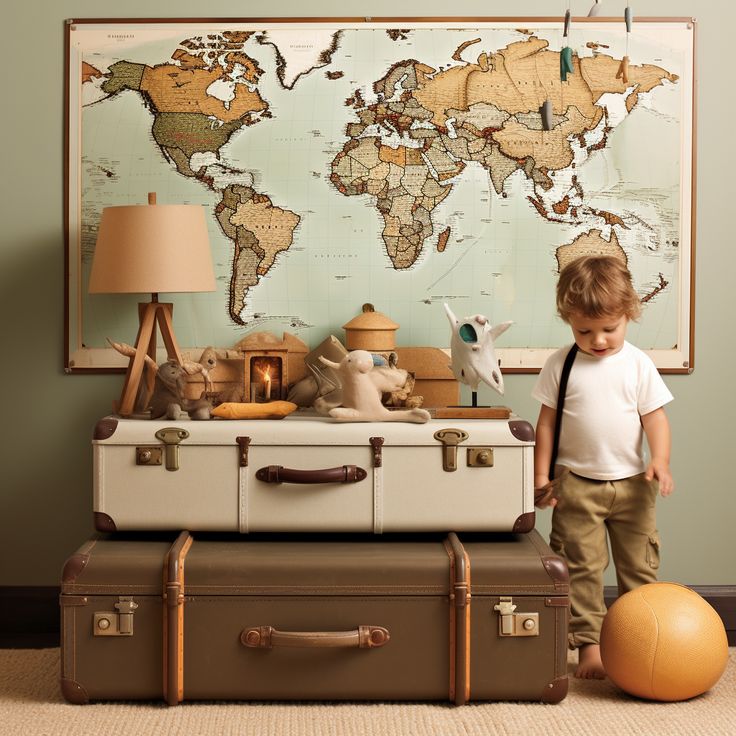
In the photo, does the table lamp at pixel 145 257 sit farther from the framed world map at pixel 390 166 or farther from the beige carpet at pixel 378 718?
the beige carpet at pixel 378 718

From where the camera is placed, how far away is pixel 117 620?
2.42 metres

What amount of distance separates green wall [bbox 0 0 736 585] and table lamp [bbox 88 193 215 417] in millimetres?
421

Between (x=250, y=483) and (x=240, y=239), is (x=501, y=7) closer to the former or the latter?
(x=240, y=239)

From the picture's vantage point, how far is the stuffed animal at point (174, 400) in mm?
2646

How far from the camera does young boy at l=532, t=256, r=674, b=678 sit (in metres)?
2.74

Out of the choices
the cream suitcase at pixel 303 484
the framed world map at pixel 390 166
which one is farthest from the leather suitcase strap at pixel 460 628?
the framed world map at pixel 390 166

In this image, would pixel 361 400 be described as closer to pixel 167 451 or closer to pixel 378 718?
pixel 167 451

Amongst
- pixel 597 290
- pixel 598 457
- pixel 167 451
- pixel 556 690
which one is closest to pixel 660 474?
pixel 598 457

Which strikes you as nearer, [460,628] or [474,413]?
[460,628]

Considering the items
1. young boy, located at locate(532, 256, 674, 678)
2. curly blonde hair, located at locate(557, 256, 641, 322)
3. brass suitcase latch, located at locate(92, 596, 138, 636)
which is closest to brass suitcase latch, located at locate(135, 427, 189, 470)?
brass suitcase latch, located at locate(92, 596, 138, 636)

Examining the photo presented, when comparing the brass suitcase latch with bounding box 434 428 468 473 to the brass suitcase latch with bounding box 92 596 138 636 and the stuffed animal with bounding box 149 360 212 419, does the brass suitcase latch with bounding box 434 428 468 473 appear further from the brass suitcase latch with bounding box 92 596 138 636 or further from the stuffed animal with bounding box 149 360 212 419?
the brass suitcase latch with bounding box 92 596 138 636

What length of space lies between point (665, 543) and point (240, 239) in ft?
5.60

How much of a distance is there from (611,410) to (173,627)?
1.33m

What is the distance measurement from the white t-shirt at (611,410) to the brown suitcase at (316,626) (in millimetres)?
430
